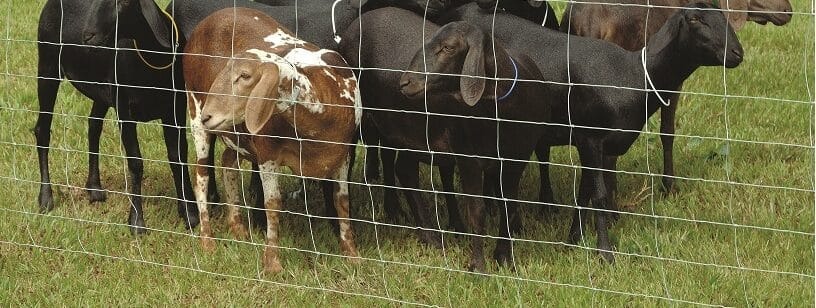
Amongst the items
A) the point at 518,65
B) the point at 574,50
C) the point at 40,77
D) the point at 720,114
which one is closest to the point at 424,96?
the point at 518,65

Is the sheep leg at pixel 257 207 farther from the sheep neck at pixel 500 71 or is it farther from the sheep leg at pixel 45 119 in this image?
the sheep neck at pixel 500 71

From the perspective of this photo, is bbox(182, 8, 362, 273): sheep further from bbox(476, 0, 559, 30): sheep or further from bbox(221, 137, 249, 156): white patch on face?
bbox(476, 0, 559, 30): sheep

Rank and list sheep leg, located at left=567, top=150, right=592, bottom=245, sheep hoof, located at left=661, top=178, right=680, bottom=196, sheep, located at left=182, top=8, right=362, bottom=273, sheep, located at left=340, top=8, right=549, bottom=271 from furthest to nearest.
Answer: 1. sheep hoof, located at left=661, top=178, right=680, bottom=196
2. sheep leg, located at left=567, top=150, right=592, bottom=245
3. sheep, located at left=182, top=8, right=362, bottom=273
4. sheep, located at left=340, top=8, right=549, bottom=271

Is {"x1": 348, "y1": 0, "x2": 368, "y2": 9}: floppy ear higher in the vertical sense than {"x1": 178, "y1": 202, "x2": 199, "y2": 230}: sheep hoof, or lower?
higher

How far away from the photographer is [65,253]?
6.78m

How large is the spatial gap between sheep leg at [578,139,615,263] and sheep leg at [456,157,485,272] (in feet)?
2.01

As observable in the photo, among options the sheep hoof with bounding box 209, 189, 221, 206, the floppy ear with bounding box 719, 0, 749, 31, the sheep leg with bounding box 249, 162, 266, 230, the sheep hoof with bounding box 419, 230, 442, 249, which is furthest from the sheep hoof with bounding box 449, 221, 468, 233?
the floppy ear with bounding box 719, 0, 749, 31

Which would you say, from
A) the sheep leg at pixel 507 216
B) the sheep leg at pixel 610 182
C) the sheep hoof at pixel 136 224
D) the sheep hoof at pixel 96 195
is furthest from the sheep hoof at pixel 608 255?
the sheep hoof at pixel 96 195

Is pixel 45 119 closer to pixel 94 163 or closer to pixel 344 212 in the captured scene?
pixel 94 163

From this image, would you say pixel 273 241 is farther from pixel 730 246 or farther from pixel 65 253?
pixel 730 246

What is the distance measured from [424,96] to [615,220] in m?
1.79

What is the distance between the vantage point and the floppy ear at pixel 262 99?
235 inches

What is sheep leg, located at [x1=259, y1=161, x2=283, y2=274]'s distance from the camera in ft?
21.1

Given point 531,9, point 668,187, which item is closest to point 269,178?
point 531,9
